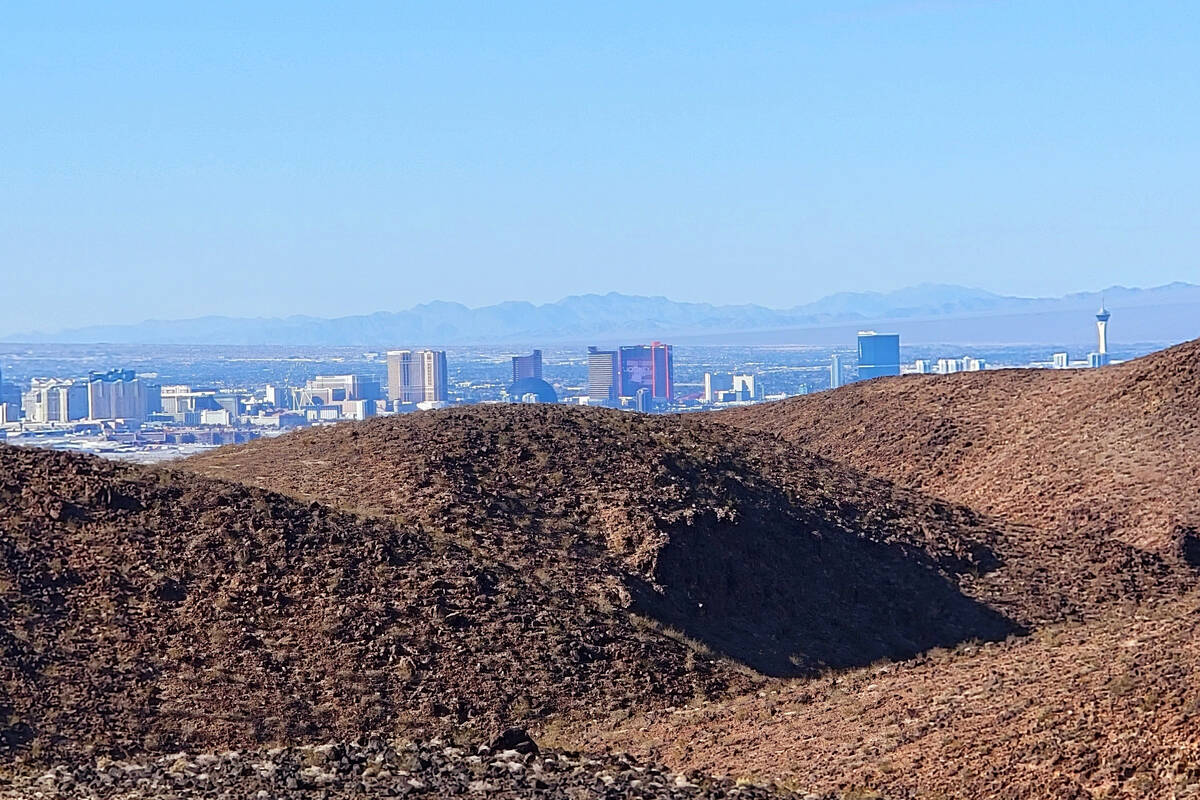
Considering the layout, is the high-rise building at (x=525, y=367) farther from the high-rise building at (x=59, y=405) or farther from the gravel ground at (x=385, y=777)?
the gravel ground at (x=385, y=777)

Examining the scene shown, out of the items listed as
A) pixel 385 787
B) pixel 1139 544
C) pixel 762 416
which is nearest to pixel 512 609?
pixel 385 787

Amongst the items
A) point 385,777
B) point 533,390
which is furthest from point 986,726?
point 533,390

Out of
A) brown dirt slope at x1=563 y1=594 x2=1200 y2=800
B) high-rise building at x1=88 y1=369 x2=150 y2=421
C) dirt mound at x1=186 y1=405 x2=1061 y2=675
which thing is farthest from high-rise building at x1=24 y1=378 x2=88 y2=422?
brown dirt slope at x1=563 y1=594 x2=1200 y2=800

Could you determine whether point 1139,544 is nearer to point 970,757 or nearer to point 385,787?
point 970,757

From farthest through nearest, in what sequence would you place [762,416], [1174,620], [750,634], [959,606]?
[762,416] < [959,606] < [750,634] < [1174,620]

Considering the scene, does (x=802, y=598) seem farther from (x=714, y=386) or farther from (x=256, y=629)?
(x=714, y=386)

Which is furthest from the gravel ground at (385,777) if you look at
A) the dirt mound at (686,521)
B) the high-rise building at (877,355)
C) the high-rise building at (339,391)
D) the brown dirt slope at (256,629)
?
the high-rise building at (877,355)
